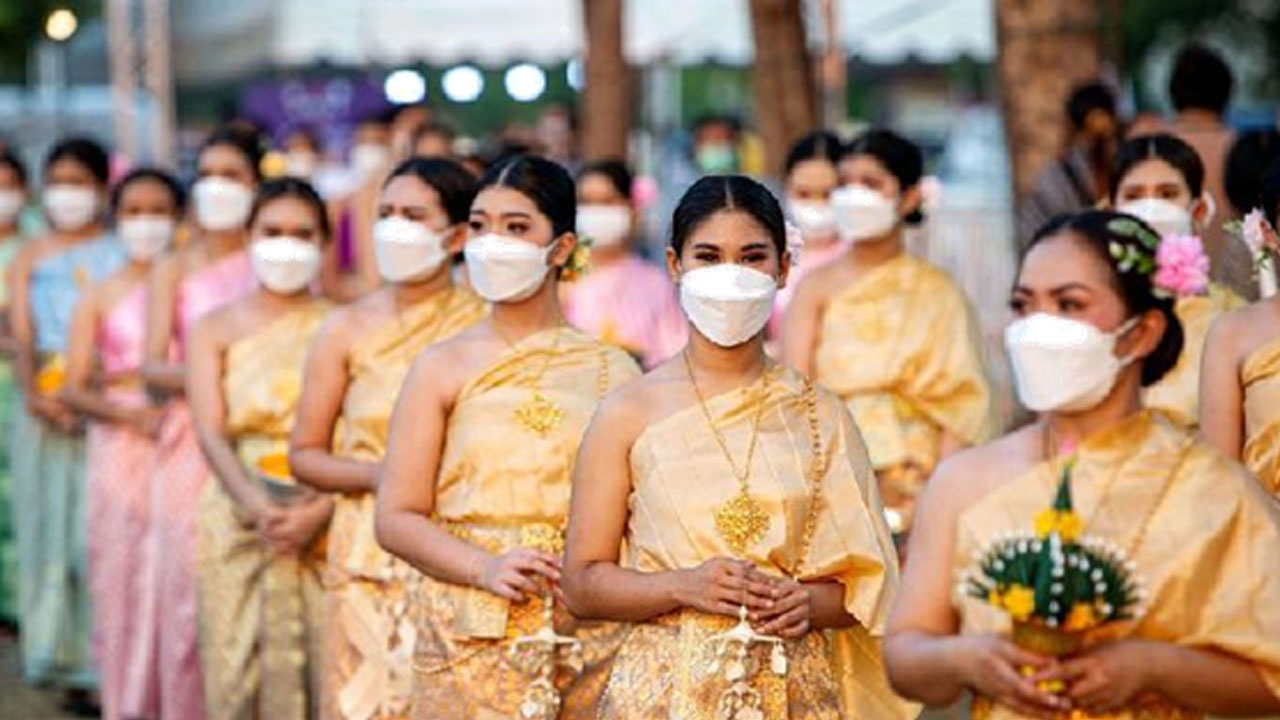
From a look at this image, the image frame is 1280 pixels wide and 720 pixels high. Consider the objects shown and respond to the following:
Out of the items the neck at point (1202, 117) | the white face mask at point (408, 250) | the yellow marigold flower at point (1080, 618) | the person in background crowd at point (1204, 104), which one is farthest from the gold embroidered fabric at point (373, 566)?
the neck at point (1202, 117)

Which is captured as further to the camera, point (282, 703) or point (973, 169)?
point (973, 169)

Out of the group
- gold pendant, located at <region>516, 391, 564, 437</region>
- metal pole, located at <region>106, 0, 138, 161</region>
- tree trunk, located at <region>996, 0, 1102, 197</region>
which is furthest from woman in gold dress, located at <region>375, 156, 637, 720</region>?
metal pole, located at <region>106, 0, 138, 161</region>

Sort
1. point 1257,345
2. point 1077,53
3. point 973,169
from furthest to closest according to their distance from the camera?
1. point 973,169
2. point 1077,53
3. point 1257,345

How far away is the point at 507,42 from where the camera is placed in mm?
28391

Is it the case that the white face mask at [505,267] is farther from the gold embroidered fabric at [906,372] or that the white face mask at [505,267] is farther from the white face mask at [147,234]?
the white face mask at [147,234]

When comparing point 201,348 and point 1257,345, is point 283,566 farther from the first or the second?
point 1257,345

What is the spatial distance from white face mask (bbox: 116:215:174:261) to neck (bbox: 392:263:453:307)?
405 cm

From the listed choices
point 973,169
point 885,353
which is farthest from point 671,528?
point 973,169

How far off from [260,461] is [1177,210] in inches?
123

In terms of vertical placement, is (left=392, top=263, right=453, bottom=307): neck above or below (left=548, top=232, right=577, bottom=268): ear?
below

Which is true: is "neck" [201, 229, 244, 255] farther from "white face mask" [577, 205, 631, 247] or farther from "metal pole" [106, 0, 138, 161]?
"metal pole" [106, 0, 138, 161]

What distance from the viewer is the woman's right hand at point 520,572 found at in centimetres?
812

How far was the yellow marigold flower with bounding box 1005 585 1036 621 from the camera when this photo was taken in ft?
18.7

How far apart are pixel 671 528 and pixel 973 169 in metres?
26.4
